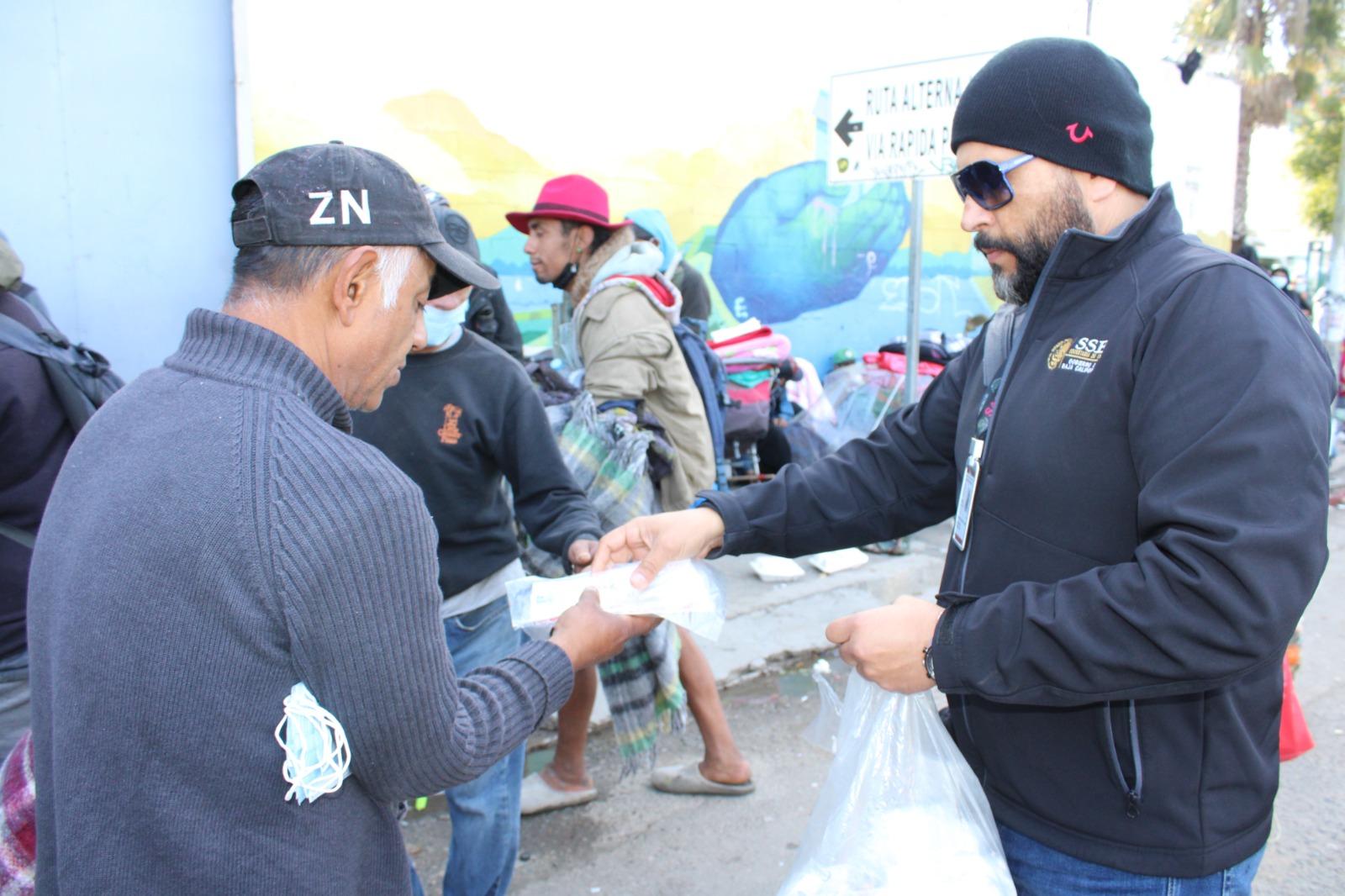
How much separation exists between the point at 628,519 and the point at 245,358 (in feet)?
7.96

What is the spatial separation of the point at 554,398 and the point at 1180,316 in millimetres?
2849

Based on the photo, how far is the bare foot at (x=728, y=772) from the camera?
3.83 m

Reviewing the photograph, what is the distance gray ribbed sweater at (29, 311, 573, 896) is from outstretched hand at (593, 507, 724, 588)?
817mm

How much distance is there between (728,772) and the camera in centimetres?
383

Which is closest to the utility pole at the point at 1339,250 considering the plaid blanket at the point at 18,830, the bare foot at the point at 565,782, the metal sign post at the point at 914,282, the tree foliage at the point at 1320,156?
the metal sign post at the point at 914,282

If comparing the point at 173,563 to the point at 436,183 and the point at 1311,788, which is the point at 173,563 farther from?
the point at 436,183

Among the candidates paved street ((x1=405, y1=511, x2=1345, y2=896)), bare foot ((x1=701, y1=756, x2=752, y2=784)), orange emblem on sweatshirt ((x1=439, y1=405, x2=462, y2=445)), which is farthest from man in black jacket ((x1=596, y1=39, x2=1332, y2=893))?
bare foot ((x1=701, y1=756, x2=752, y2=784))

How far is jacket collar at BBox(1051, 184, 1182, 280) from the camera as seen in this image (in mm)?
A: 1585

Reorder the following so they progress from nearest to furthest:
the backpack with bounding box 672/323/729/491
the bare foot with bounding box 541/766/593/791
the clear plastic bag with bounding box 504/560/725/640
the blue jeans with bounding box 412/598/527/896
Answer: the clear plastic bag with bounding box 504/560/725/640
the blue jeans with bounding box 412/598/527/896
the bare foot with bounding box 541/766/593/791
the backpack with bounding box 672/323/729/491

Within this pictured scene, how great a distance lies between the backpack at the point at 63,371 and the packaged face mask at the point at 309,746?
149 centimetres

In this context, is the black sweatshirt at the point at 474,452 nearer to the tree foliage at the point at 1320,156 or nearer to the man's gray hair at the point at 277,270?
the man's gray hair at the point at 277,270

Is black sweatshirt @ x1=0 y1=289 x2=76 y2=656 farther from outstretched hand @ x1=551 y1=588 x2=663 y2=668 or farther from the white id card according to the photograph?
the white id card

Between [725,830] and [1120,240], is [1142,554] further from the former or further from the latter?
[725,830]

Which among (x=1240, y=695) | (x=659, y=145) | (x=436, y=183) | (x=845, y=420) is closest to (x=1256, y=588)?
(x=1240, y=695)
